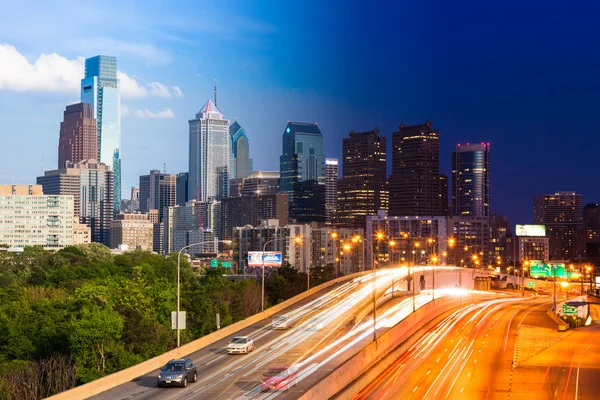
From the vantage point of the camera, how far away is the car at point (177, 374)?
165ft

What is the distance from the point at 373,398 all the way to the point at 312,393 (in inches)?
283

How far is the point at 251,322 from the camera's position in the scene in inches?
3241

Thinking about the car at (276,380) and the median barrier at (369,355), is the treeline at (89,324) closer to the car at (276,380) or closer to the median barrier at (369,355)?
the median barrier at (369,355)

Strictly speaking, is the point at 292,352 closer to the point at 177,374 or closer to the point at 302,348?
the point at 302,348

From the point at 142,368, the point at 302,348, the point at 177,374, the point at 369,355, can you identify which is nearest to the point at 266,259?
the point at 302,348

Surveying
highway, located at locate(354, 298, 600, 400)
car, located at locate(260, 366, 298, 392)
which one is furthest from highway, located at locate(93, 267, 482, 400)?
highway, located at locate(354, 298, 600, 400)

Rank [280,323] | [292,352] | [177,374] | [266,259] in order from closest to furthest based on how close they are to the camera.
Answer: [177,374], [292,352], [280,323], [266,259]

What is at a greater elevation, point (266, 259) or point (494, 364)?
point (266, 259)

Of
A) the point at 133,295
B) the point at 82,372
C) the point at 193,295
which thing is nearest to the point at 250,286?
the point at 193,295

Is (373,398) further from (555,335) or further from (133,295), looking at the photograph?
(133,295)

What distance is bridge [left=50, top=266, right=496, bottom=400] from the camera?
48562mm

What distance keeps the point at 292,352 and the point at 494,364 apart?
15.0 m

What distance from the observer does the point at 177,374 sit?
5050 cm

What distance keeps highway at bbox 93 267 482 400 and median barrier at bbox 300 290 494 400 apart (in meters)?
1.44
